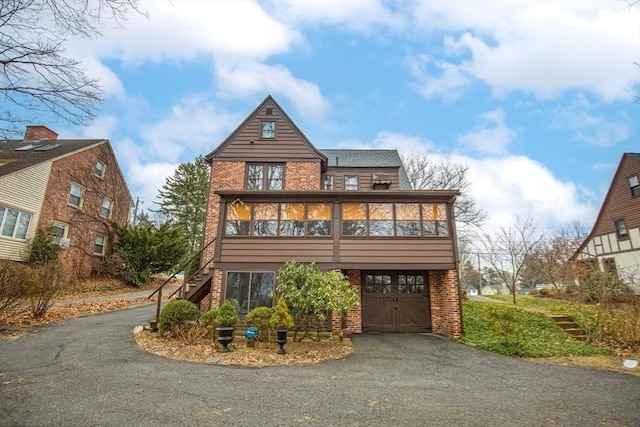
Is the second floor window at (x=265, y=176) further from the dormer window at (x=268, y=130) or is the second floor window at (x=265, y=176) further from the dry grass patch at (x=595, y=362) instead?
the dry grass patch at (x=595, y=362)

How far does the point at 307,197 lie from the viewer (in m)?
11.6

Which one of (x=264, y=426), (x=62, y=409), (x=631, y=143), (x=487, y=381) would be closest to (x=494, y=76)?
(x=631, y=143)

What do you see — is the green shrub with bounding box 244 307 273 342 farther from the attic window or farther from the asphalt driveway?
the attic window

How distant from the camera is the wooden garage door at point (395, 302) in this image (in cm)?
1191

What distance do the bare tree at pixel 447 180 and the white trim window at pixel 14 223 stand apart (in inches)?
971

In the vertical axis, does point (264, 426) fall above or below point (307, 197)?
below

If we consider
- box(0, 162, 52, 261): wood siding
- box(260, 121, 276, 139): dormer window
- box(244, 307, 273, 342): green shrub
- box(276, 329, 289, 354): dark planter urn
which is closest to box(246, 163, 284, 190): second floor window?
box(260, 121, 276, 139): dormer window

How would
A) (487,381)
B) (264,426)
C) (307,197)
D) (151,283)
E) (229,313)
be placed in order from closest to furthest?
(264,426), (487,381), (229,313), (307,197), (151,283)

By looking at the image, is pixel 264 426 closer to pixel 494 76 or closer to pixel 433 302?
pixel 433 302

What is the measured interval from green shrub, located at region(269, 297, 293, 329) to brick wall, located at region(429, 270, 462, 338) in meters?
6.09

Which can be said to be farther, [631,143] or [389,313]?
[389,313]

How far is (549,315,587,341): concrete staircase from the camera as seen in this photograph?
10078 millimetres

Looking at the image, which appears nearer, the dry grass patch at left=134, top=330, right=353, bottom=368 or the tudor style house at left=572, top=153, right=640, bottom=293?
the dry grass patch at left=134, top=330, right=353, bottom=368

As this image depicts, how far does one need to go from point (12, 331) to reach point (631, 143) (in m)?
16.7
